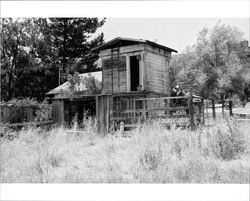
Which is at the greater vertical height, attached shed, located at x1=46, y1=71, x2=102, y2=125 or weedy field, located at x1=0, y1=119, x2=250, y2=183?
attached shed, located at x1=46, y1=71, x2=102, y2=125

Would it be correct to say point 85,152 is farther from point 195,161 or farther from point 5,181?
point 195,161

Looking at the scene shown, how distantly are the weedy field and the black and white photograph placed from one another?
2cm

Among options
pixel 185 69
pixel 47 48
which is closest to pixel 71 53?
pixel 47 48

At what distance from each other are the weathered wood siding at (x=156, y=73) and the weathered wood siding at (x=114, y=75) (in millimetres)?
1349

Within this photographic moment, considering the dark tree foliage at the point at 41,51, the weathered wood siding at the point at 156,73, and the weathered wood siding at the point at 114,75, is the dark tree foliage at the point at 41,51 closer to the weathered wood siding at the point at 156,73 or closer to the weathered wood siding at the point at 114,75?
the weathered wood siding at the point at 114,75

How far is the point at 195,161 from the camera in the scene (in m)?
5.80

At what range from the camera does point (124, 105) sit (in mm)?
16625

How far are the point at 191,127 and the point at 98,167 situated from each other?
5.17 m

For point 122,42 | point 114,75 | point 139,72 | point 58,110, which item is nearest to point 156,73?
point 139,72

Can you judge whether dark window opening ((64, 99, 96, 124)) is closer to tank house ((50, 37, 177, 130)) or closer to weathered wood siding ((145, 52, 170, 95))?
tank house ((50, 37, 177, 130))

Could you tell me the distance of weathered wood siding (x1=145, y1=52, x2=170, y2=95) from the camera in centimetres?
1694

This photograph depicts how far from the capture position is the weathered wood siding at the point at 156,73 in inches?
667

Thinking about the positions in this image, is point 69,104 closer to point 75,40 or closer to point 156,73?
point 156,73

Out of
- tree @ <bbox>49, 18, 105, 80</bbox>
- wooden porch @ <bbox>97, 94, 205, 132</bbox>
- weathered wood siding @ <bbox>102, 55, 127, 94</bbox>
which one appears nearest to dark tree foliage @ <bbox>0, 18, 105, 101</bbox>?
tree @ <bbox>49, 18, 105, 80</bbox>
